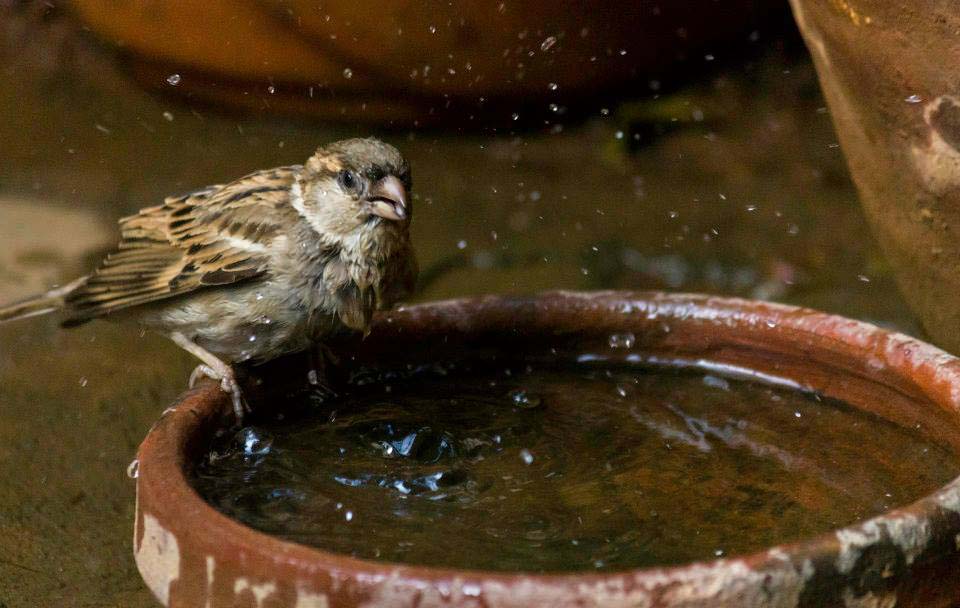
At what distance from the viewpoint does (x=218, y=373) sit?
2.87 metres

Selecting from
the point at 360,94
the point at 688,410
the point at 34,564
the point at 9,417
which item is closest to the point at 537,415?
the point at 688,410

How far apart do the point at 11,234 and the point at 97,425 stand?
201 centimetres

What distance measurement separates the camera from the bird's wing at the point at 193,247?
9.89 ft

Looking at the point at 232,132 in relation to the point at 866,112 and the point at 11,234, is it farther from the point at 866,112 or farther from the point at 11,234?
the point at 866,112

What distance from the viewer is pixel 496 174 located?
6.22 metres

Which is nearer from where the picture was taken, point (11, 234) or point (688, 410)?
point (688, 410)

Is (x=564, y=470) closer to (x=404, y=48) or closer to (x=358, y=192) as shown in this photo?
(x=358, y=192)

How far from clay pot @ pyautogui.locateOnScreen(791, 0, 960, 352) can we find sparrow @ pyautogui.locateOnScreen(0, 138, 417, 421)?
1115 millimetres

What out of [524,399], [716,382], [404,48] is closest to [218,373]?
[524,399]

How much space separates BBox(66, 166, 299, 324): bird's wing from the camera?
3016mm

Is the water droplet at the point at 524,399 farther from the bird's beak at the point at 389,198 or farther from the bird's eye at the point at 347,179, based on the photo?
the bird's eye at the point at 347,179

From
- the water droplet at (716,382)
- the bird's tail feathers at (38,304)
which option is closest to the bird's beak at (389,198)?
the water droplet at (716,382)

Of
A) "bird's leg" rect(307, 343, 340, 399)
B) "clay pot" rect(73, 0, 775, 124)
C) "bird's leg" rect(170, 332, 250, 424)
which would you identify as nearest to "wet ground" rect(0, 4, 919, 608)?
"clay pot" rect(73, 0, 775, 124)

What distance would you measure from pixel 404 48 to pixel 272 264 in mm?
2347
